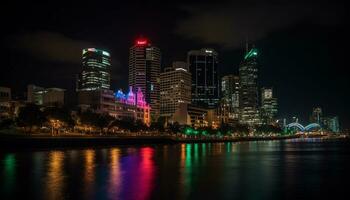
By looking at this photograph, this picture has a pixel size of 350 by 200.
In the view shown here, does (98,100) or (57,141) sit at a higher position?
(98,100)

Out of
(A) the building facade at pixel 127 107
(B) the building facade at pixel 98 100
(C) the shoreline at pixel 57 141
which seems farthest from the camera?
(A) the building facade at pixel 127 107

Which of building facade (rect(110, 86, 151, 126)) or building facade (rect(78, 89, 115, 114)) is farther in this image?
building facade (rect(110, 86, 151, 126))

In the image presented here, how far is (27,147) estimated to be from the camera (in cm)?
8069

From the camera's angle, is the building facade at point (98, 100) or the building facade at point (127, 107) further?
the building facade at point (127, 107)

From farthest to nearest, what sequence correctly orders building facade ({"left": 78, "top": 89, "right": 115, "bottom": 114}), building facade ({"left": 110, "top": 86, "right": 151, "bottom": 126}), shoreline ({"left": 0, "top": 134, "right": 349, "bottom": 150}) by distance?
building facade ({"left": 110, "top": 86, "right": 151, "bottom": 126}), building facade ({"left": 78, "top": 89, "right": 115, "bottom": 114}), shoreline ({"left": 0, "top": 134, "right": 349, "bottom": 150})

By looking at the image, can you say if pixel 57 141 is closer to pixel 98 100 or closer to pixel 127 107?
pixel 98 100

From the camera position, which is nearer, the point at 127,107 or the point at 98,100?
the point at 98,100

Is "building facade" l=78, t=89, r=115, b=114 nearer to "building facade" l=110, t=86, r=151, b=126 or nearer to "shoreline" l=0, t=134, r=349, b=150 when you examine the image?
"building facade" l=110, t=86, r=151, b=126

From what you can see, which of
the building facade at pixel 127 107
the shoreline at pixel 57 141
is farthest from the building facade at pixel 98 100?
the shoreline at pixel 57 141

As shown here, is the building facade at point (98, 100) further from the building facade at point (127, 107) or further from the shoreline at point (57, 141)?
the shoreline at point (57, 141)

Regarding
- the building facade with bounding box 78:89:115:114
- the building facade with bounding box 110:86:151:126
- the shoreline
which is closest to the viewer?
the shoreline

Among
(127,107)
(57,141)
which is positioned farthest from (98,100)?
(57,141)

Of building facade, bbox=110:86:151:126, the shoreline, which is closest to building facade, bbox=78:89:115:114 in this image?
building facade, bbox=110:86:151:126

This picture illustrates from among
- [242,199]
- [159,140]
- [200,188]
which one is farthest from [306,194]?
[159,140]
